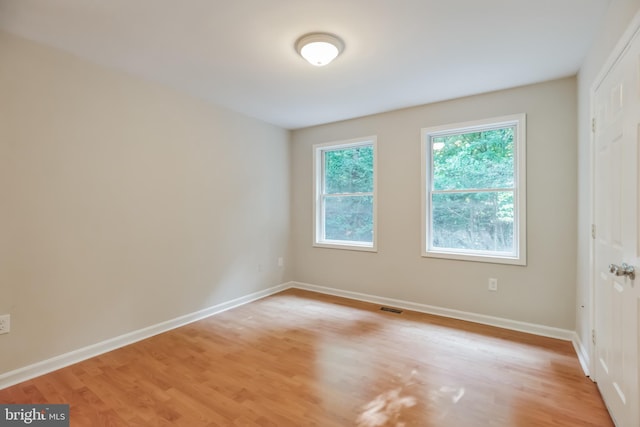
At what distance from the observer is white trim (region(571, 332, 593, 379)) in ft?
7.37

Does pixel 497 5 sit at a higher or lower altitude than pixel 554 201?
higher

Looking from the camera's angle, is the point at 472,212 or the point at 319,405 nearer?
the point at 319,405

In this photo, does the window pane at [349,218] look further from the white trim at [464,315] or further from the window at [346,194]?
the white trim at [464,315]

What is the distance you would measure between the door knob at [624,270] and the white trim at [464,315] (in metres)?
1.57

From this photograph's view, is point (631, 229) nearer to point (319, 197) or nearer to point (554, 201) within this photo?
point (554, 201)

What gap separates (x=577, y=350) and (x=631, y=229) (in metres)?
1.66

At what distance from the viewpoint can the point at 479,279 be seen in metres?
3.29

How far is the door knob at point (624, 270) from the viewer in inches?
58.4

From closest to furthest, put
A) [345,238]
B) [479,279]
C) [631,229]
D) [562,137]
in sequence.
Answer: [631,229], [562,137], [479,279], [345,238]

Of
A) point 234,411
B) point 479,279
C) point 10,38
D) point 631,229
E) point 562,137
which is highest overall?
point 10,38

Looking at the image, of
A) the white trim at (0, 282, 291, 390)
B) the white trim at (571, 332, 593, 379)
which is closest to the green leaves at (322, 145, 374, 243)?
the white trim at (0, 282, 291, 390)

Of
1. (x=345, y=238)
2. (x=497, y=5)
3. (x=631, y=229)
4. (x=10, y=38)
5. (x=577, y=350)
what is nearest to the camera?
(x=631, y=229)

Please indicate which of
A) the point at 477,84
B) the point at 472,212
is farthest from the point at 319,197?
the point at 477,84

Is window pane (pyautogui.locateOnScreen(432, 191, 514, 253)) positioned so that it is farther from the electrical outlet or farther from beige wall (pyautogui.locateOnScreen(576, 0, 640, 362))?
the electrical outlet
